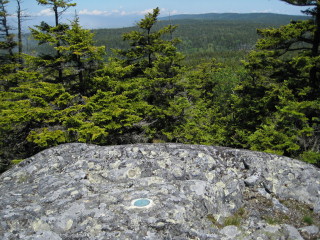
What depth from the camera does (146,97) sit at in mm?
16250

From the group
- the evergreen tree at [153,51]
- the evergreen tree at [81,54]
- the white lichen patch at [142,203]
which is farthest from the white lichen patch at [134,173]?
the evergreen tree at [153,51]

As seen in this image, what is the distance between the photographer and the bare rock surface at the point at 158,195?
368 centimetres

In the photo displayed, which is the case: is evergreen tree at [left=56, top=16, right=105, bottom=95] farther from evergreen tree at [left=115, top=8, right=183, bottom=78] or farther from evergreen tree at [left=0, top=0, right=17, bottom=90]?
evergreen tree at [left=0, top=0, right=17, bottom=90]

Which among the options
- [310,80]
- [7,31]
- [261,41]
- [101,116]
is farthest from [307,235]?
[7,31]

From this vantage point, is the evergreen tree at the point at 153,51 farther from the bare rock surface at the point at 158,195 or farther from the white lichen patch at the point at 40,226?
the white lichen patch at the point at 40,226

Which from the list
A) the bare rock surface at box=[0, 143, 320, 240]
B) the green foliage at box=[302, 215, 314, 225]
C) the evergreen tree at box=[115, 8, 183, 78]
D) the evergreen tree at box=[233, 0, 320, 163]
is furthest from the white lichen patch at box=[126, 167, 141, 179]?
the evergreen tree at box=[115, 8, 183, 78]

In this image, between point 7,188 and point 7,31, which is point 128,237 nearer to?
point 7,188

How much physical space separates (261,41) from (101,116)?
938 centimetres

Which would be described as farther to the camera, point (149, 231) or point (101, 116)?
point (101, 116)

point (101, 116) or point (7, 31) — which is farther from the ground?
point (7, 31)

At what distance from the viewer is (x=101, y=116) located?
37.0ft

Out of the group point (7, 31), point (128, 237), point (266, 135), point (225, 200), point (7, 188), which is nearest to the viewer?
point (128, 237)

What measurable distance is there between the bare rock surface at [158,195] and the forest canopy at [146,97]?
4.28m

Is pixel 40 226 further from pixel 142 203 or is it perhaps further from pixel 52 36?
pixel 52 36
